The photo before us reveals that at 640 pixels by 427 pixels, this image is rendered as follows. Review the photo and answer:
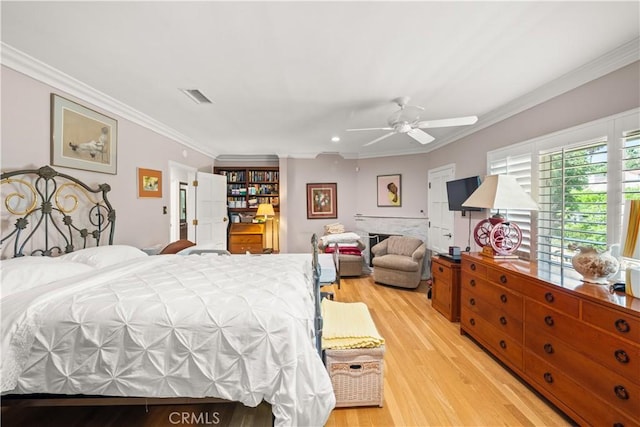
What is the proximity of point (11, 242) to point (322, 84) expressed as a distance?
279cm

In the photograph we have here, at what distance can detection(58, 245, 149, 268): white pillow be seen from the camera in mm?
2152

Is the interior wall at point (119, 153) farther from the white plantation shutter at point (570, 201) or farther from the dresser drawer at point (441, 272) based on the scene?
the white plantation shutter at point (570, 201)

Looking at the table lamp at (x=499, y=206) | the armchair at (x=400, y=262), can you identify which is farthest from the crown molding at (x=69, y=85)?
the armchair at (x=400, y=262)

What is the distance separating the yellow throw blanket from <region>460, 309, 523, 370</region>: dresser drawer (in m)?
1.11

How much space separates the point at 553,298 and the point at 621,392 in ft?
1.72

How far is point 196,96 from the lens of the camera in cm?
275

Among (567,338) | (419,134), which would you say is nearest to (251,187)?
(419,134)

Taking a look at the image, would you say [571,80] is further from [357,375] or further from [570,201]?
[357,375]

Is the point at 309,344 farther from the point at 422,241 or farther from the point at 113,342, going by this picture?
the point at 422,241

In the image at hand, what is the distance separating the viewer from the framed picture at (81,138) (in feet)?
7.59

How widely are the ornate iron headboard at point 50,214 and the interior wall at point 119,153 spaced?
0.11 metres

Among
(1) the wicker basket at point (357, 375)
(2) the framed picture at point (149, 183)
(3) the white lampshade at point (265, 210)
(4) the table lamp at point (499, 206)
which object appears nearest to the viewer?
(1) the wicker basket at point (357, 375)

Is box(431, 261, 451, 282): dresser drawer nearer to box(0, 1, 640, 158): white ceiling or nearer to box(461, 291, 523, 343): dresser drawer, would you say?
box(461, 291, 523, 343): dresser drawer

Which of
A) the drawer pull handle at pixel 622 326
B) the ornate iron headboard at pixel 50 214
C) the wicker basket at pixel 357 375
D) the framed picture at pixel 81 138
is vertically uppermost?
the framed picture at pixel 81 138
